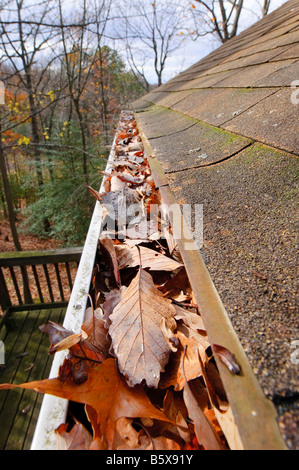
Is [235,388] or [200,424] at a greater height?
[235,388]

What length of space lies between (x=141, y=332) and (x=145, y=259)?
1.12ft

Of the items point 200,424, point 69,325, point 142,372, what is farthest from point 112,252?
point 200,424

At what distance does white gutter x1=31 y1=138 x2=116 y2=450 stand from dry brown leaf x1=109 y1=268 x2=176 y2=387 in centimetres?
12

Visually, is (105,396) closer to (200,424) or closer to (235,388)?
(200,424)

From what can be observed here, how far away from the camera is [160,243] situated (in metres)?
1.06

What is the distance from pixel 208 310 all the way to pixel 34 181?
14.6 m

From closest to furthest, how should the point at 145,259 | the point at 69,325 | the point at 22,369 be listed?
the point at 69,325, the point at 145,259, the point at 22,369

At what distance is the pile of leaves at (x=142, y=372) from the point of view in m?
0.48

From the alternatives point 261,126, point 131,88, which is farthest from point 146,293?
point 131,88

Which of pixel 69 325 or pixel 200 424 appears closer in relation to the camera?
pixel 200 424

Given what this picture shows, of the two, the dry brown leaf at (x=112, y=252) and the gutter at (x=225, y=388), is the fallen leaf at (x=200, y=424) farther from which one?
the dry brown leaf at (x=112, y=252)

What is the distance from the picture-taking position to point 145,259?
0.94 m

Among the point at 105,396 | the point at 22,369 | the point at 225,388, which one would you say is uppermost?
the point at 225,388

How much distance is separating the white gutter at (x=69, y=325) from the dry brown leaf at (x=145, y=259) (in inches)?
4.4
